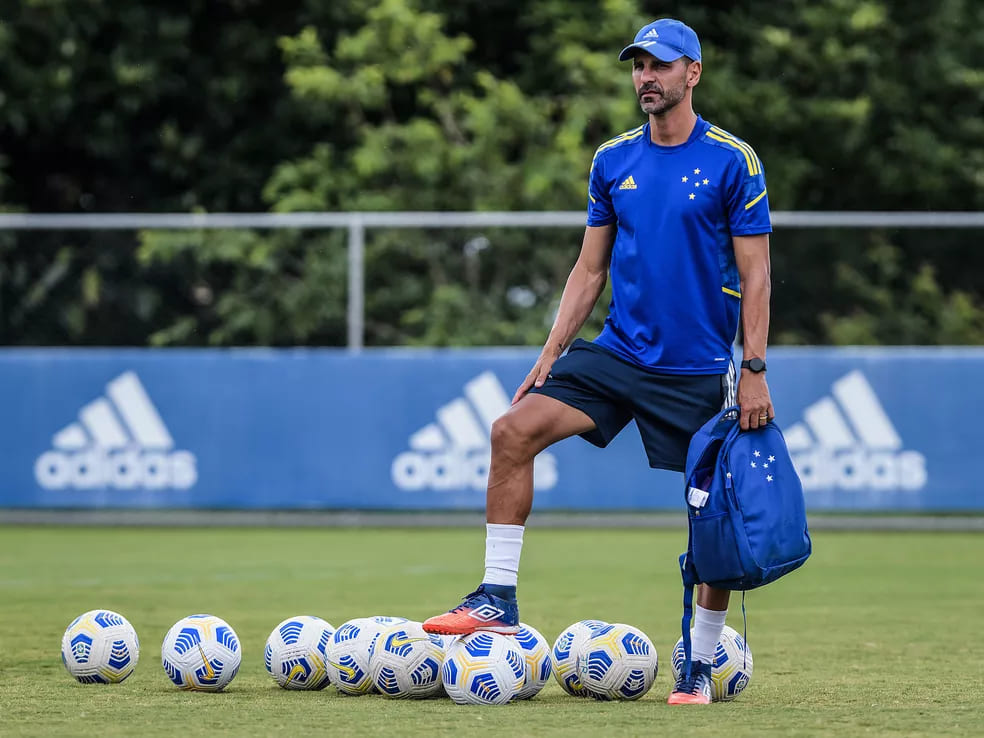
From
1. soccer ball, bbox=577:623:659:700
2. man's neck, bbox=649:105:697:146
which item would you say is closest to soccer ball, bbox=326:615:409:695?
soccer ball, bbox=577:623:659:700

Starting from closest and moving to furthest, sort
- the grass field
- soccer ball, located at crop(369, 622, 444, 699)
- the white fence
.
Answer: the grass field < soccer ball, located at crop(369, 622, 444, 699) < the white fence

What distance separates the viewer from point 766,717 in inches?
229

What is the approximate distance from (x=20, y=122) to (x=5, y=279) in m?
5.57

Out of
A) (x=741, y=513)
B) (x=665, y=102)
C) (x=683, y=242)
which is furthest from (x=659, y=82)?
(x=741, y=513)

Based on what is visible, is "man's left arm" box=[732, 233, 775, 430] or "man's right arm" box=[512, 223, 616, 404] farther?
"man's right arm" box=[512, 223, 616, 404]

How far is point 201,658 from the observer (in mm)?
6438

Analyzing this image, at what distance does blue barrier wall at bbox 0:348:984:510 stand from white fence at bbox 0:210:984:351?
2.82 ft

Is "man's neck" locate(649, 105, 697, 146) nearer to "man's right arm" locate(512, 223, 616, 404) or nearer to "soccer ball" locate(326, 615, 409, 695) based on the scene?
"man's right arm" locate(512, 223, 616, 404)

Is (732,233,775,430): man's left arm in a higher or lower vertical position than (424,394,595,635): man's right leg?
higher

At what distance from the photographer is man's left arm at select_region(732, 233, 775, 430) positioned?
6.31 meters

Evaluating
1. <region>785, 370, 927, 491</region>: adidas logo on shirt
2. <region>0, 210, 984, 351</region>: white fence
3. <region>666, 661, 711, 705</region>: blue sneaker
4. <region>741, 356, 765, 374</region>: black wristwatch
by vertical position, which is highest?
<region>0, 210, 984, 351</region>: white fence

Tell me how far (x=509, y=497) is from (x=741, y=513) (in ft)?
2.67

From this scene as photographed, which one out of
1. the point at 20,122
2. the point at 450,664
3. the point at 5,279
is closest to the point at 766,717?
the point at 450,664

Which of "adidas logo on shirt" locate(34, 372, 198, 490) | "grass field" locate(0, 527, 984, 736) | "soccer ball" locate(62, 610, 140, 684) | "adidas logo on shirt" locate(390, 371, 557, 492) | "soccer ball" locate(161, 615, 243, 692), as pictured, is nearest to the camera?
"grass field" locate(0, 527, 984, 736)
